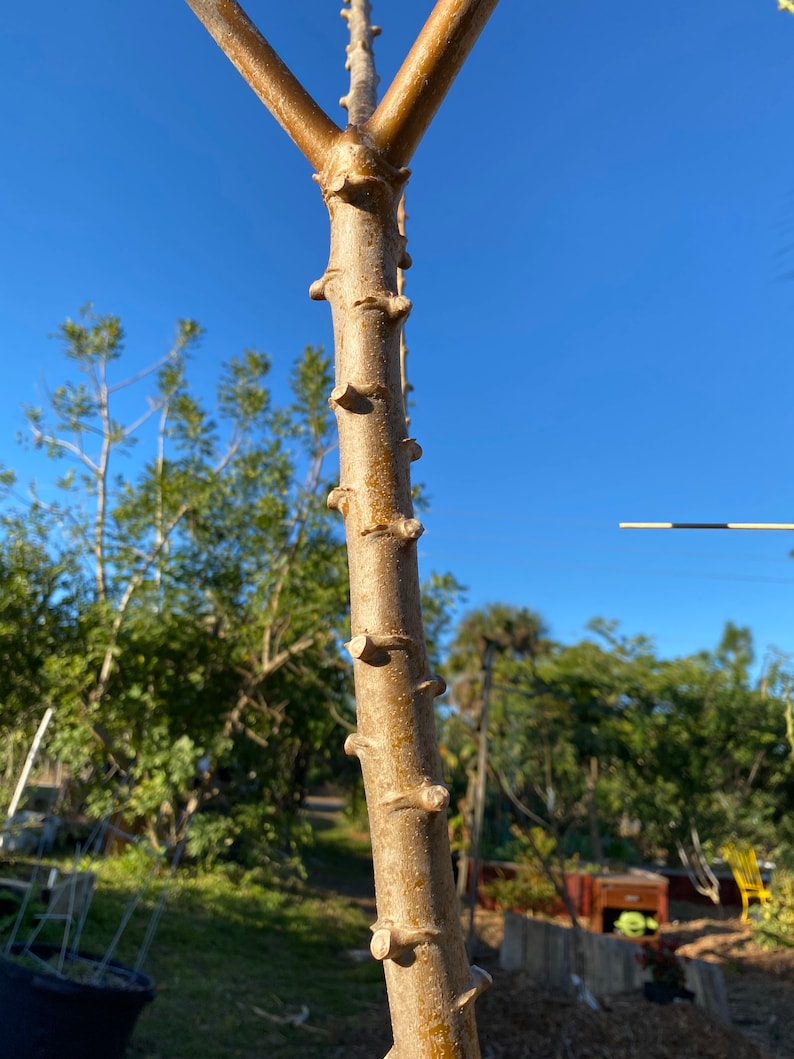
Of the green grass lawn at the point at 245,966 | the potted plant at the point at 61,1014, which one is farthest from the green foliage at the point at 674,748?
the potted plant at the point at 61,1014

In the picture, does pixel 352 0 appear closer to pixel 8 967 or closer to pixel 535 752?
pixel 8 967

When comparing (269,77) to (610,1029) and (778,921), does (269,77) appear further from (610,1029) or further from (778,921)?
(778,921)

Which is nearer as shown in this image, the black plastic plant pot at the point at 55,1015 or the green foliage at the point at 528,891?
the black plastic plant pot at the point at 55,1015

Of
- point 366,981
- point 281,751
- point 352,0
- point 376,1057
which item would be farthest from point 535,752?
point 352,0

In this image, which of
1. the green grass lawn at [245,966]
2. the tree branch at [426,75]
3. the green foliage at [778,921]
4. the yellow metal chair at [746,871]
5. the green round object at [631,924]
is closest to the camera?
the tree branch at [426,75]

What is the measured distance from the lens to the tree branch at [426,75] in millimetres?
792

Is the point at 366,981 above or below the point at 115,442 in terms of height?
below

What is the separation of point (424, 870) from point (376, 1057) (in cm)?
410

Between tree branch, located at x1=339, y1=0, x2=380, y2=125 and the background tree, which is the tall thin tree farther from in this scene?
the background tree

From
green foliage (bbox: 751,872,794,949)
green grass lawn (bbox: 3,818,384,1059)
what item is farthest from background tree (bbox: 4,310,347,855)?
green foliage (bbox: 751,872,794,949)

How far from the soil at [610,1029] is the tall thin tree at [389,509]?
3.87 m

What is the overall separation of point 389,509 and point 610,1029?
14.2 ft

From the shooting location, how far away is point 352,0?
74.9 inches

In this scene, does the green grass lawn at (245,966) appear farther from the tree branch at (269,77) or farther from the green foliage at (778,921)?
the tree branch at (269,77)
